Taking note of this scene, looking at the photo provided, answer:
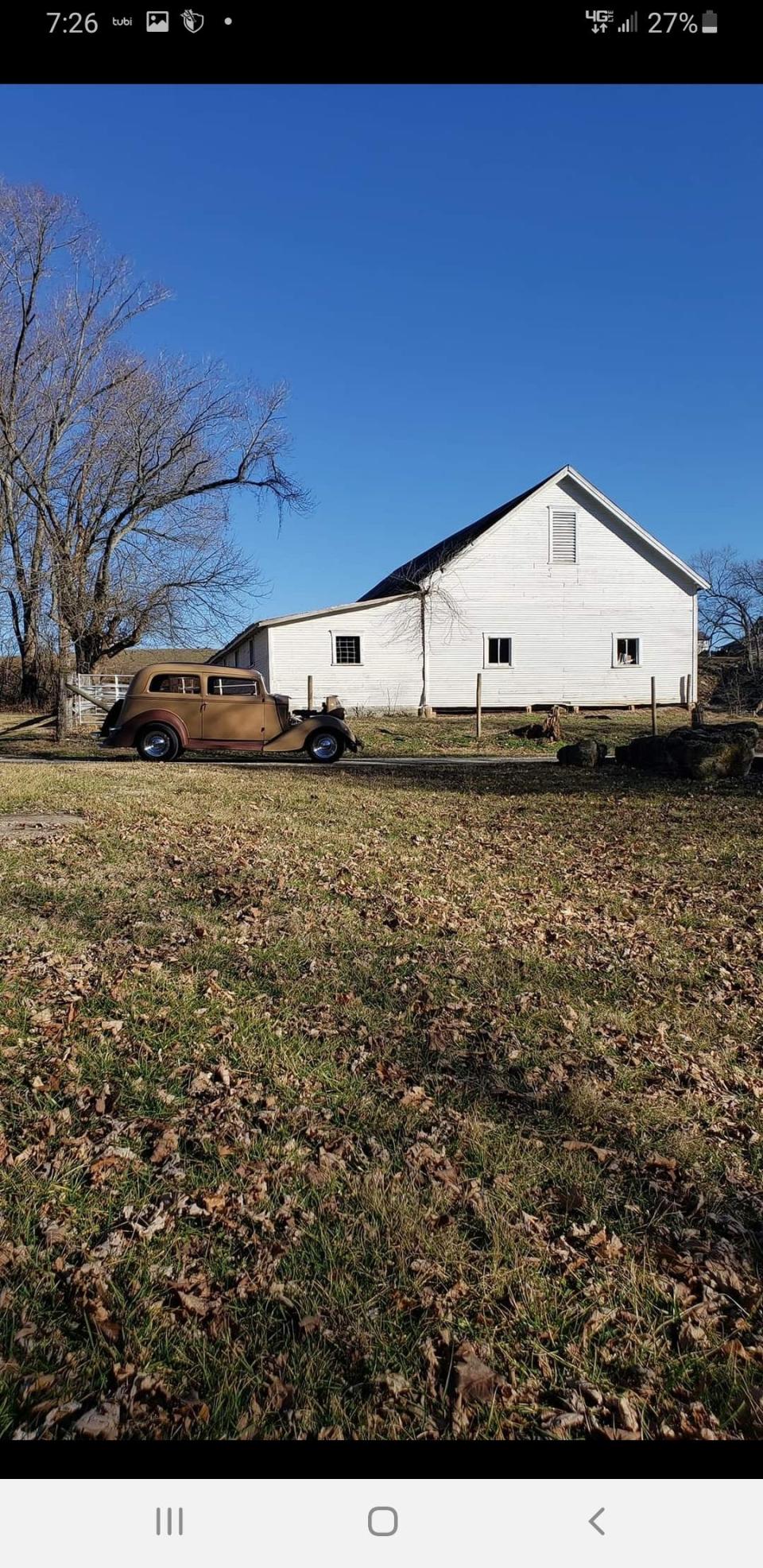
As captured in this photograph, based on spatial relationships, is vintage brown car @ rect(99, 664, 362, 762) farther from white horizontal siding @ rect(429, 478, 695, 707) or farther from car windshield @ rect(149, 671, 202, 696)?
white horizontal siding @ rect(429, 478, 695, 707)

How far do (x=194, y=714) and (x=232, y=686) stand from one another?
93 cm

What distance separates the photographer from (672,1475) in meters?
1.27

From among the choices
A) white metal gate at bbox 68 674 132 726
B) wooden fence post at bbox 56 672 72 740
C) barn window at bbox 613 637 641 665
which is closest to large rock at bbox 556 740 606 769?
wooden fence post at bbox 56 672 72 740

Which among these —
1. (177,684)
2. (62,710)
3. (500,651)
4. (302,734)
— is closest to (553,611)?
(500,651)

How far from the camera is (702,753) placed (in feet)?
48.2

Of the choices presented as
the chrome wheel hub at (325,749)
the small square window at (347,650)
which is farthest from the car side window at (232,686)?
the small square window at (347,650)

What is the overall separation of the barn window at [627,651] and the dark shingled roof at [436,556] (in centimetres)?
610

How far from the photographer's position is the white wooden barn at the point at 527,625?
3019cm

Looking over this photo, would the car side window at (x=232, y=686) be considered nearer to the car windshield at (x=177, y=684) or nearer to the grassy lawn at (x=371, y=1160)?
the car windshield at (x=177, y=684)

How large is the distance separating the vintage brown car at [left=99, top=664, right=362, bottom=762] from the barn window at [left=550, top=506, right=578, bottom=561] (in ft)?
55.5

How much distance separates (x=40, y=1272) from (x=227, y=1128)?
936 millimetres

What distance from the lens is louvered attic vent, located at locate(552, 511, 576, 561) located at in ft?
101
